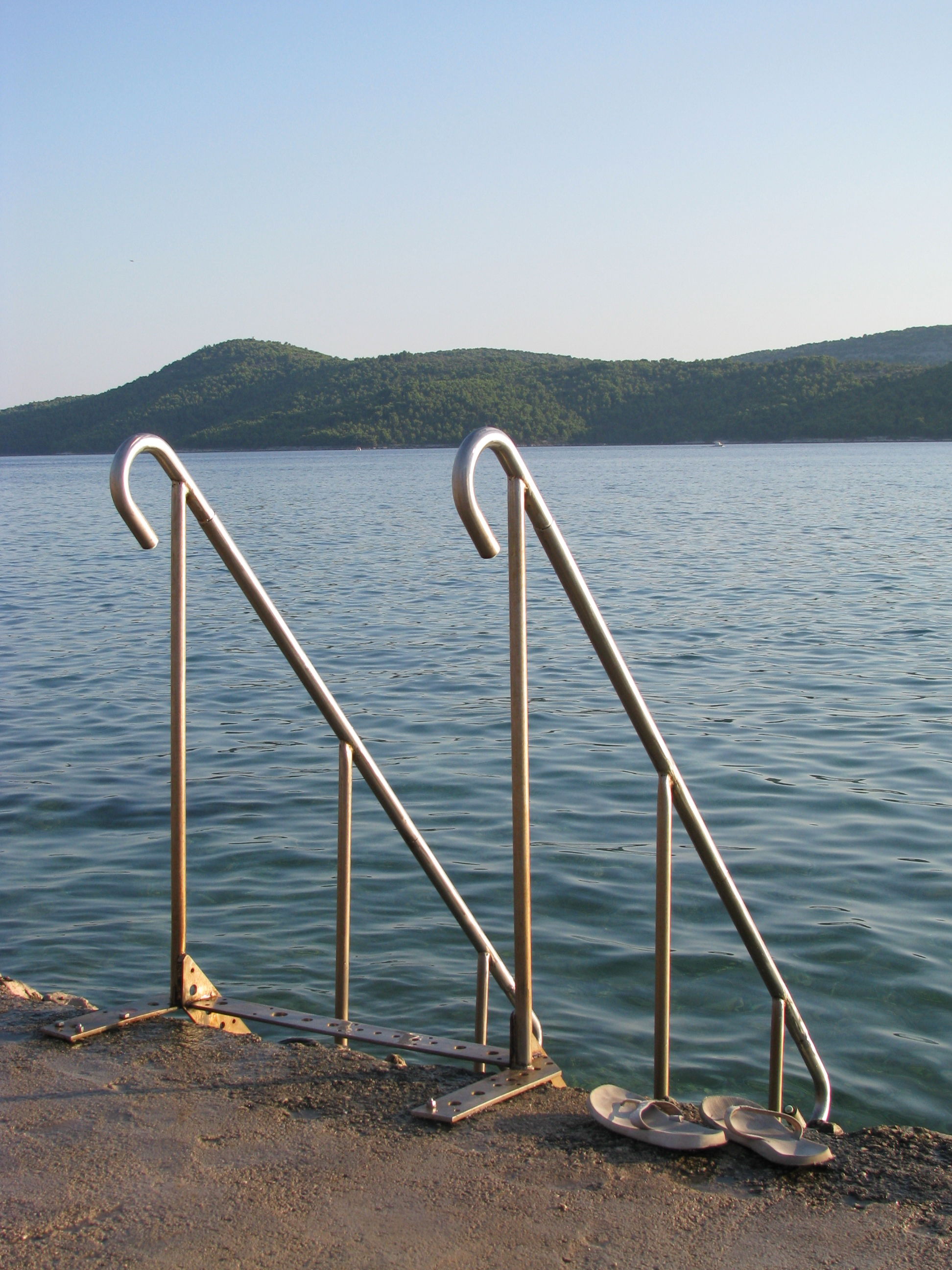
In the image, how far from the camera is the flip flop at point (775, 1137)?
217cm

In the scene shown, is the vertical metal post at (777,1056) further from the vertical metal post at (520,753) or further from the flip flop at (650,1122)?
the vertical metal post at (520,753)

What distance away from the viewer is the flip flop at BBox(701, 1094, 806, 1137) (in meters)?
2.29

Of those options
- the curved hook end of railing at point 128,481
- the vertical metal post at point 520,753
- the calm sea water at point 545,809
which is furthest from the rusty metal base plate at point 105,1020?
the calm sea water at point 545,809

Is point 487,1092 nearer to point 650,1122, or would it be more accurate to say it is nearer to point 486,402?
point 650,1122

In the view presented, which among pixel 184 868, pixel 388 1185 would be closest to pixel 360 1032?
pixel 184 868

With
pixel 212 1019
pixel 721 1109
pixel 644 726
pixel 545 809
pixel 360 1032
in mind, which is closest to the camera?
pixel 721 1109

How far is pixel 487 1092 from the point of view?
7.95 ft

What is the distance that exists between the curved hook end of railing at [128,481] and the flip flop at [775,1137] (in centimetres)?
159

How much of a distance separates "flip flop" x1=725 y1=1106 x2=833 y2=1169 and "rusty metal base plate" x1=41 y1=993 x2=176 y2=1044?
4.46 feet

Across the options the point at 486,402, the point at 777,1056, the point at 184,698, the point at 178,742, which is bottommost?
the point at 777,1056

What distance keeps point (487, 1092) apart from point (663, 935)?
0.48 metres

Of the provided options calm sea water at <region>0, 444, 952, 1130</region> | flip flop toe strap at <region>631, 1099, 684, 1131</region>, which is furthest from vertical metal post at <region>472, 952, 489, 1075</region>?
calm sea water at <region>0, 444, 952, 1130</region>

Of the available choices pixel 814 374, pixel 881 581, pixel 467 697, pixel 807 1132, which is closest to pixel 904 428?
pixel 814 374

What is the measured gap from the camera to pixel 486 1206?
2025 mm
